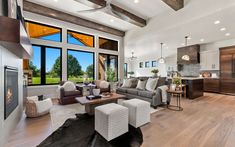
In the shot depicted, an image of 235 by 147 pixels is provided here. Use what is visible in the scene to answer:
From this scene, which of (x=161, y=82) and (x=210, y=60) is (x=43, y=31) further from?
(x=210, y=60)

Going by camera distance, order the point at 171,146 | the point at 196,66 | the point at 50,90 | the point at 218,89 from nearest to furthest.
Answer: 1. the point at 171,146
2. the point at 50,90
3. the point at 218,89
4. the point at 196,66

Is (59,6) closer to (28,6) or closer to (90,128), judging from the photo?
(28,6)

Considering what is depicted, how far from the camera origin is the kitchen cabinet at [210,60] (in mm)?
6855

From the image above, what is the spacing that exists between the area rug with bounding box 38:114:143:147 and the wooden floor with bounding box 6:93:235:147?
0.17m

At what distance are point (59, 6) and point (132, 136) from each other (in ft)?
16.8

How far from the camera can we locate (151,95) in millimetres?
3930

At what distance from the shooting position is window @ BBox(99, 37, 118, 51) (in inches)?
278

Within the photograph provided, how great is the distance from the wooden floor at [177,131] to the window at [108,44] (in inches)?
197

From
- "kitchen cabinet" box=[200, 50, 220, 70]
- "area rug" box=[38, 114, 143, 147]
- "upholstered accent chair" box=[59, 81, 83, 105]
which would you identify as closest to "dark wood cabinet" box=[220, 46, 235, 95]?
"kitchen cabinet" box=[200, 50, 220, 70]

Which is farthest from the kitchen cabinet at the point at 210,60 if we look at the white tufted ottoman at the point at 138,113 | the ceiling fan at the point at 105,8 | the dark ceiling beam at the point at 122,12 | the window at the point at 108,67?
the white tufted ottoman at the point at 138,113

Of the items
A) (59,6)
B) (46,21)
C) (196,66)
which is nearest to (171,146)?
(59,6)

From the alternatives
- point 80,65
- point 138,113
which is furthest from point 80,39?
point 138,113

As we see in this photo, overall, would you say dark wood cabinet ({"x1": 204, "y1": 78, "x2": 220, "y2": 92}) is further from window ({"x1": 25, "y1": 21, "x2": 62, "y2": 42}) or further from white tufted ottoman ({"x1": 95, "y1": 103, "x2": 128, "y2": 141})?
window ({"x1": 25, "y1": 21, "x2": 62, "y2": 42})

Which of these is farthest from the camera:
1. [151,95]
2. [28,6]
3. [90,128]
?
[28,6]
